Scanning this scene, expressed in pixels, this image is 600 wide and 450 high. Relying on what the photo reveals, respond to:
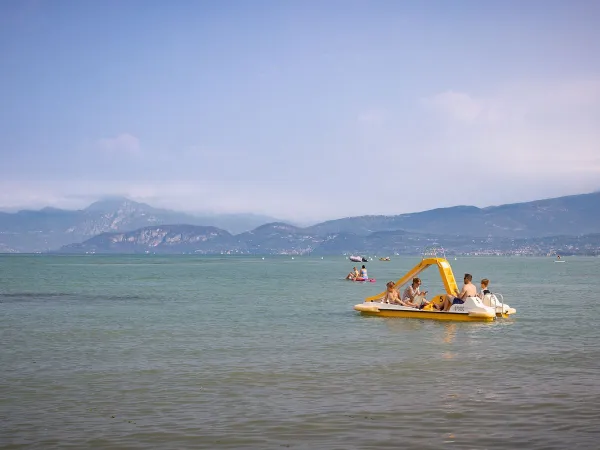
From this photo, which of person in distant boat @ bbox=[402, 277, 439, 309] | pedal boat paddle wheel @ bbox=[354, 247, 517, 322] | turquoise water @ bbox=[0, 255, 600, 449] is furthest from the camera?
person in distant boat @ bbox=[402, 277, 439, 309]

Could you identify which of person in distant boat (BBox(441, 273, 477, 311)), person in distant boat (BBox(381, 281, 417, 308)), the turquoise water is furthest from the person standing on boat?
person in distant boat (BBox(441, 273, 477, 311))

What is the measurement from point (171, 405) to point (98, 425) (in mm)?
2266

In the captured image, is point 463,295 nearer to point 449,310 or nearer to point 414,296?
point 449,310

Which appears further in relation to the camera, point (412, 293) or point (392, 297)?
point (392, 297)

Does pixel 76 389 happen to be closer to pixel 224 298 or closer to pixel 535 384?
pixel 535 384

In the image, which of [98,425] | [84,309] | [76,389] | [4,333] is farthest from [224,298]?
[98,425]

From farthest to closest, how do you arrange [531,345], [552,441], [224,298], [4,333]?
[224,298], [4,333], [531,345], [552,441]

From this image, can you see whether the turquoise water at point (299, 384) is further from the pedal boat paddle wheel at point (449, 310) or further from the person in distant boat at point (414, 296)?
the person in distant boat at point (414, 296)

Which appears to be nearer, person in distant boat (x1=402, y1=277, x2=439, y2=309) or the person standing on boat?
person in distant boat (x1=402, y1=277, x2=439, y2=309)

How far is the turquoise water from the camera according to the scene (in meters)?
15.2

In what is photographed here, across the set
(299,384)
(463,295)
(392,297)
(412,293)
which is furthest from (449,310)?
(299,384)

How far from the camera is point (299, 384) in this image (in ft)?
67.2

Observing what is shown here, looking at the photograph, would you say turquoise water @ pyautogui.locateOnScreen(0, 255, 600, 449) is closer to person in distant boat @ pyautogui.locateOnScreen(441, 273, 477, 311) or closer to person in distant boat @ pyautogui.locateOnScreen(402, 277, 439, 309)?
person in distant boat @ pyautogui.locateOnScreen(402, 277, 439, 309)

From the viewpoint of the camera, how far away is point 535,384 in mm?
20344
